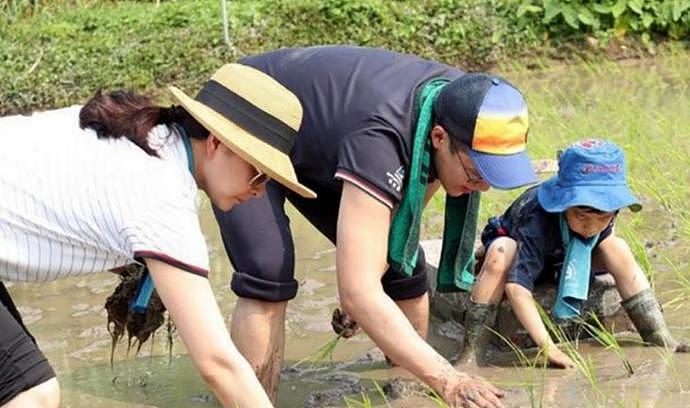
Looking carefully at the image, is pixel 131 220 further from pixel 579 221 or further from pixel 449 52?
pixel 449 52

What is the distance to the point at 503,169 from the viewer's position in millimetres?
3258

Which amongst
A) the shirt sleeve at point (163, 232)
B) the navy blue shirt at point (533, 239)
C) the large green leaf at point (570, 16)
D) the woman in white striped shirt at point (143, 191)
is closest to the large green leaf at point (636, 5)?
the large green leaf at point (570, 16)

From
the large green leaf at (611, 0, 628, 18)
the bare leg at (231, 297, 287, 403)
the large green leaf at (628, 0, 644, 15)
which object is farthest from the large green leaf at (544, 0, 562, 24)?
the bare leg at (231, 297, 287, 403)

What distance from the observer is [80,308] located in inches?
197

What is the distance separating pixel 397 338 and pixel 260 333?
0.58 meters

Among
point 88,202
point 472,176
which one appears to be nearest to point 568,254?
point 472,176

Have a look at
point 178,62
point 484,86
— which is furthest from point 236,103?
point 178,62

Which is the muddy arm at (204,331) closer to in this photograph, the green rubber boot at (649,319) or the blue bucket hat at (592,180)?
the blue bucket hat at (592,180)

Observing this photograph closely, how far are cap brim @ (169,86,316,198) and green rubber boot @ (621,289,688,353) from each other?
5.84 ft

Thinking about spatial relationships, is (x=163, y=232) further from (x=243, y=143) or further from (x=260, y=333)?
(x=260, y=333)

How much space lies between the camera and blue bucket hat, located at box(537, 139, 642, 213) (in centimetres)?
397

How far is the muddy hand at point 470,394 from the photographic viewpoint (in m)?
3.07

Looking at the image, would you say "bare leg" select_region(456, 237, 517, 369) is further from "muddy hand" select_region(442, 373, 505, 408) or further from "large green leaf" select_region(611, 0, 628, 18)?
"large green leaf" select_region(611, 0, 628, 18)

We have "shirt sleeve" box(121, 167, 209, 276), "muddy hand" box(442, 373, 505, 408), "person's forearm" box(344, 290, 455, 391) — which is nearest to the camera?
"shirt sleeve" box(121, 167, 209, 276)
